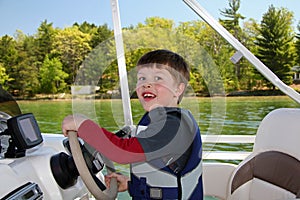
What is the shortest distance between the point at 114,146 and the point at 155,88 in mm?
192

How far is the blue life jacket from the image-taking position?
1.25 m

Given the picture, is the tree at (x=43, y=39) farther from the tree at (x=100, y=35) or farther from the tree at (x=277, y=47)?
the tree at (x=100, y=35)

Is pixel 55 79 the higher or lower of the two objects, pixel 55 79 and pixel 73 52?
the lower

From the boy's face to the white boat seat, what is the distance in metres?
0.55

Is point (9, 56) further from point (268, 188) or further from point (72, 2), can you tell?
point (268, 188)

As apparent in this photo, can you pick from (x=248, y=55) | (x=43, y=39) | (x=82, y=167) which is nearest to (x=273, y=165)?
(x=248, y=55)

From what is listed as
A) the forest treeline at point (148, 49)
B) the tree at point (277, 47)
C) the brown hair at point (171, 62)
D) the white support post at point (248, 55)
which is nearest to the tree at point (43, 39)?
the forest treeline at point (148, 49)

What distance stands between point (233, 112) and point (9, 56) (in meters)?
6.78

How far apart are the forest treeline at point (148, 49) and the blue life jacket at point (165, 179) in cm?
19

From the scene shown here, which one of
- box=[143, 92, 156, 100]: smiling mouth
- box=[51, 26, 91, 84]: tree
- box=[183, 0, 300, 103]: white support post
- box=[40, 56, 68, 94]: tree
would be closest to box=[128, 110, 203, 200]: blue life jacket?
box=[143, 92, 156, 100]: smiling mouth

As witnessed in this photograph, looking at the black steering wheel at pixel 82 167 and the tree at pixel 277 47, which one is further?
the tree at pixel 277 47

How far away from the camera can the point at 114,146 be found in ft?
3.72

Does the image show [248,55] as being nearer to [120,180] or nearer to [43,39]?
[120,180]

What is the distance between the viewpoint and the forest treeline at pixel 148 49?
1.30m
